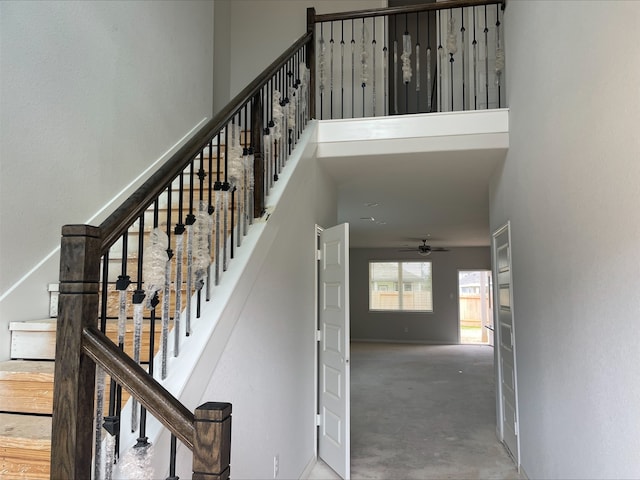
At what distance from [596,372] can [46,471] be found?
214cm

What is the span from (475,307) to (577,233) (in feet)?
38.5

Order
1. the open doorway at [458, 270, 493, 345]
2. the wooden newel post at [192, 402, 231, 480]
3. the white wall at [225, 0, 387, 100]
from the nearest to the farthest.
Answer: the wooden newel post at [192, 402, 231, 480] < the white wall at [225, 0, 387, 100] < the open doorway at [458, 270, 493, 345]

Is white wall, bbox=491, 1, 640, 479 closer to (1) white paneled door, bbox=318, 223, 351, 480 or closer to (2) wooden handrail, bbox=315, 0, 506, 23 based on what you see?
(2) wooden handrail, bbox=315, 0, 506, 23

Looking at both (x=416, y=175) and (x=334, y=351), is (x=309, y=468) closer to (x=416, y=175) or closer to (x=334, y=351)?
(x=334, y=351)

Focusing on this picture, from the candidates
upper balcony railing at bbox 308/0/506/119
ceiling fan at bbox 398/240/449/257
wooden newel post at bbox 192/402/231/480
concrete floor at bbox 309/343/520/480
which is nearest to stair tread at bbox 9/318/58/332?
wooden newel post at bbox 192/402/231/480

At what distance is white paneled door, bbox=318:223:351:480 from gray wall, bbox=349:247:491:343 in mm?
8748

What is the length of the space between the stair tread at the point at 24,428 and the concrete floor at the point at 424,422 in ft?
7.64

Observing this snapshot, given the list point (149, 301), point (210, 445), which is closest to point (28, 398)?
point (149, 301)

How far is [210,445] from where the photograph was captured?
0.98m

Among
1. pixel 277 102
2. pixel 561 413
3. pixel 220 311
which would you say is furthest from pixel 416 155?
pixel 220 311

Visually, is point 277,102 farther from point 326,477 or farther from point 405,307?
point 405,307

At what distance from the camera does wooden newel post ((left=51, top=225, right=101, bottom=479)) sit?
1.06 m

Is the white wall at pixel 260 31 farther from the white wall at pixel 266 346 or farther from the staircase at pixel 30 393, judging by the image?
the staircase at pixel 30 393

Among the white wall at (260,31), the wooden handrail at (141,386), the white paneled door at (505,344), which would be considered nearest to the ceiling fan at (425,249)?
the white paneled door at (505,344)
